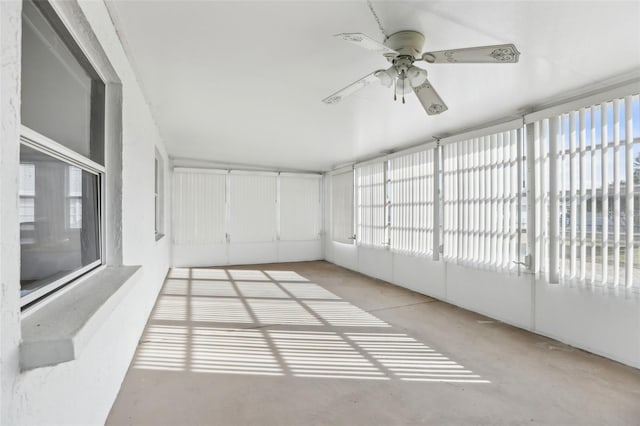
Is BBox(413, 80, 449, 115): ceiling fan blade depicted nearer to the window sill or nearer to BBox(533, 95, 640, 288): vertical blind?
BBox(533, 95, 640, 288): vertical blind

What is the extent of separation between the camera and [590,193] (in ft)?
10.9

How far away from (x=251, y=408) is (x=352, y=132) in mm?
3976

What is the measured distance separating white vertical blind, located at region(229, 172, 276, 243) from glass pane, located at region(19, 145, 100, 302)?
6.54 m

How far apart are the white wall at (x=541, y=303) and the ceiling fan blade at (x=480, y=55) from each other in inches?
104

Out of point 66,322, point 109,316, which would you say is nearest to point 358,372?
point 109,316

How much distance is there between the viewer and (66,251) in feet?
5.59

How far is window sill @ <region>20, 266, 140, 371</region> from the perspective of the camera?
3.28ft

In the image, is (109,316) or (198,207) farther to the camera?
(198,207)

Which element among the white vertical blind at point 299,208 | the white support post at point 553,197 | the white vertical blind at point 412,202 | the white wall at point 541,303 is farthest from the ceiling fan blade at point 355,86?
the white vertical blind at point 299,208

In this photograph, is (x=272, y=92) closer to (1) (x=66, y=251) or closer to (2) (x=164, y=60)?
(2) (x=164, y=60)

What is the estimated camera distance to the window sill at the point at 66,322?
100cm

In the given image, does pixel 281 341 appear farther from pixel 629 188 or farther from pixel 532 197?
pixel 629 188

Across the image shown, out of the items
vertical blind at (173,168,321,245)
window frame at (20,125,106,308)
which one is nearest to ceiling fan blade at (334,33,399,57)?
window frame at (20,125,106,308)

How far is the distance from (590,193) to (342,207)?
5602 millimetres
